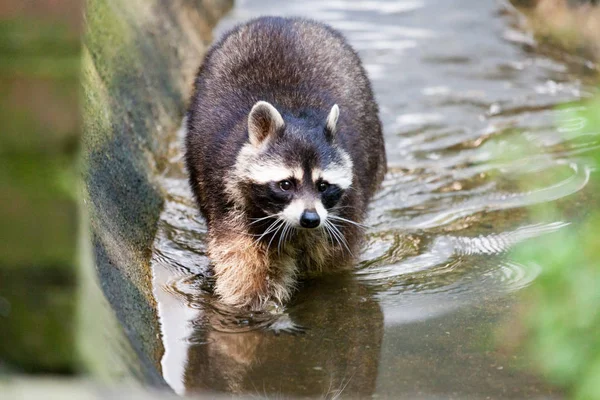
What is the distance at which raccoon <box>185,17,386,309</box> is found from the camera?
4258 mm

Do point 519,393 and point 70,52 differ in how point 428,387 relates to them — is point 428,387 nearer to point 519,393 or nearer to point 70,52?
point 519,393

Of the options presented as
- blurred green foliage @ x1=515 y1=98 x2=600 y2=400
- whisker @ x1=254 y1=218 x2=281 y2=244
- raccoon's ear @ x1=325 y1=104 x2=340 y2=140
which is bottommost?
whisker @ x1=254 y1=218 x2=281 y2=244

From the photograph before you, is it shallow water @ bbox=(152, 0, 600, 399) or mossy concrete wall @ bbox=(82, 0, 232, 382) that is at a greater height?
mossy concrete wall @ bbox=(82, 0, 232, 382)

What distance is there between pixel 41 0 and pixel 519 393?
2.25m

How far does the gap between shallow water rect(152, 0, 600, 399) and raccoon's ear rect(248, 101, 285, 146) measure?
32.7 inches

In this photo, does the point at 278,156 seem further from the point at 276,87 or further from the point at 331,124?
the point at 276,87

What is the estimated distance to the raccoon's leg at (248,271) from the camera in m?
4.34

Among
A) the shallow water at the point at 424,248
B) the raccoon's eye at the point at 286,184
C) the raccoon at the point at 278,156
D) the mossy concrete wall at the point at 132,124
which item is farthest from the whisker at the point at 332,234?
the mossy concrete wall at the point at 132,124

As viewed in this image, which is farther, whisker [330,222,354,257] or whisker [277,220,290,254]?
whisker [330,222,354,257]

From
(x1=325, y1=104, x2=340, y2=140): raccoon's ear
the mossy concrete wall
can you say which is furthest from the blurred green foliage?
(x1=325, y1=104, x2=340, y2=140): raccoon's ear

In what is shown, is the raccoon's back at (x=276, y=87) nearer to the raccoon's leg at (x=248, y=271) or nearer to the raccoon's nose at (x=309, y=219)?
the raccoon's leg at (x=248, y=271)

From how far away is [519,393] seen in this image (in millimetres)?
3359

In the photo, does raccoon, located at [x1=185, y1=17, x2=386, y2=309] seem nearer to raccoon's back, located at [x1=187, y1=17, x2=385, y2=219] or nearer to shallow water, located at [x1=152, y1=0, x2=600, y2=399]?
raccoon's back, located at [x1=187, y1=17, x2=385, y2=219]

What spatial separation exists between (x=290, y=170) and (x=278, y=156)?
11 centimetres
